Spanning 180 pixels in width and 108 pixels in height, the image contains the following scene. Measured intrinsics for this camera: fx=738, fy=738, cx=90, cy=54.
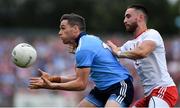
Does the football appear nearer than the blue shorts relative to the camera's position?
No

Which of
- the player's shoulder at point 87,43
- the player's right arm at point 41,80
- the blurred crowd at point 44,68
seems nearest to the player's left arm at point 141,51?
the player's shoulder at point 87,43

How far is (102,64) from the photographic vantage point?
10.4 m

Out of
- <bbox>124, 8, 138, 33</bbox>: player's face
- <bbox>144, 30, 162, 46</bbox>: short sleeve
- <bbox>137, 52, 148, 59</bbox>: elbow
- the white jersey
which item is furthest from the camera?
<bbox>124, 8, 138, 33</bbox>: player's face

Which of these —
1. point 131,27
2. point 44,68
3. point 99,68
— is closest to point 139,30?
point 131,27

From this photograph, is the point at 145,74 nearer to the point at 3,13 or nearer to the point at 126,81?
the point at 126,81

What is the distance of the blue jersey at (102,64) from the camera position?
33.5 feet

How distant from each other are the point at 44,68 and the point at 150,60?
11.2 m

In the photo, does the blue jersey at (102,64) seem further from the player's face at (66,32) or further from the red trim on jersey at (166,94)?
the red trim on jersey at (166,94)

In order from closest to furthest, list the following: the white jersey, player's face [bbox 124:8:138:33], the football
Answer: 1. the white jersey
2. the football
3. player's face [bbox 124:8:138:33]

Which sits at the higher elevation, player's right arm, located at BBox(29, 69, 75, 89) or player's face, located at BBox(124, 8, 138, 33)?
player's face, located at BBox(124, 8, 138, 33)

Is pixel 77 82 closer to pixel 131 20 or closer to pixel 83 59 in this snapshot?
pixel 83 59

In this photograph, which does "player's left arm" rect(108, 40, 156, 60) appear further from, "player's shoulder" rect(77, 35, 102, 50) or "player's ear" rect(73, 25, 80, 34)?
"player's ear" rect(73, 25, 80, 34)

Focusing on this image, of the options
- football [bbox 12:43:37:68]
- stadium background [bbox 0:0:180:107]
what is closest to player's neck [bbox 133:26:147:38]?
football [bbox 12:43:37:68]

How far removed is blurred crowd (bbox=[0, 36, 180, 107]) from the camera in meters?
19.0
